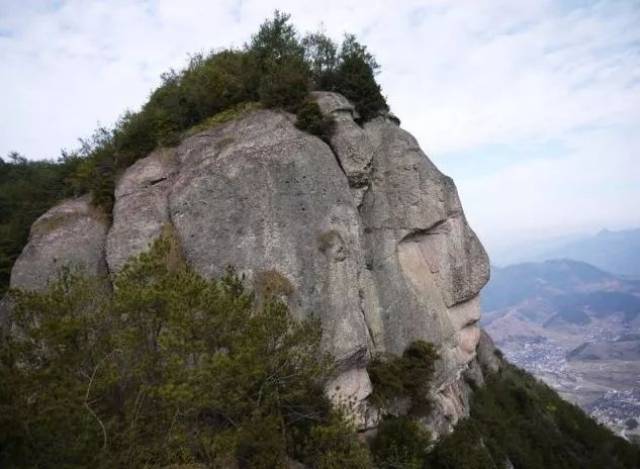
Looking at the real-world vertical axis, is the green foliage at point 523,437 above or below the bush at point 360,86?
below

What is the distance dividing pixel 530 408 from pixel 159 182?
30703 mm

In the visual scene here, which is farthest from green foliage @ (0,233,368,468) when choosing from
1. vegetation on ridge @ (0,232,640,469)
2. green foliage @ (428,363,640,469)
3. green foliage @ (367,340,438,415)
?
green foliage @ (428,363,640,469)

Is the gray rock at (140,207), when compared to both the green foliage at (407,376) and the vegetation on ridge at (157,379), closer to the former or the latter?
the vegetation on ridge at (157,379)

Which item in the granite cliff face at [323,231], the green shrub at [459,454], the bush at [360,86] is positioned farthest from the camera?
the bush at [360,86]

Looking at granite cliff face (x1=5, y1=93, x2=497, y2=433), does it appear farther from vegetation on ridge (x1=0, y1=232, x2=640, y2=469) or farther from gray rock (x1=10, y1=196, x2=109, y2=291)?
vegetation on ridge (x1=0, y1=232, x2=640, y2=469)

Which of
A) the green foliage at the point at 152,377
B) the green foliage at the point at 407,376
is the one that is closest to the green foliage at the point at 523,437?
the green foliage at the point at 407,376

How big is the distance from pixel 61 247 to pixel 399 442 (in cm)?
1891

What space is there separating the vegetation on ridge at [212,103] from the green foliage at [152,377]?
1349 centimetres

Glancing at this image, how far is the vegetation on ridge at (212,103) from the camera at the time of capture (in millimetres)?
25953

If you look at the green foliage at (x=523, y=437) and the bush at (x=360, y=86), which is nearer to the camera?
the green foliage at (x=523, y=437)

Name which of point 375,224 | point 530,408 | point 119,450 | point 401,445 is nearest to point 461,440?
point 401,445

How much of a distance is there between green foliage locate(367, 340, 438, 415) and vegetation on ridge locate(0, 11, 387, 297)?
1268cm

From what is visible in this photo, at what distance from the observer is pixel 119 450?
11.5m

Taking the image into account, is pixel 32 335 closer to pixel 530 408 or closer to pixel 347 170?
pixel 347 170
